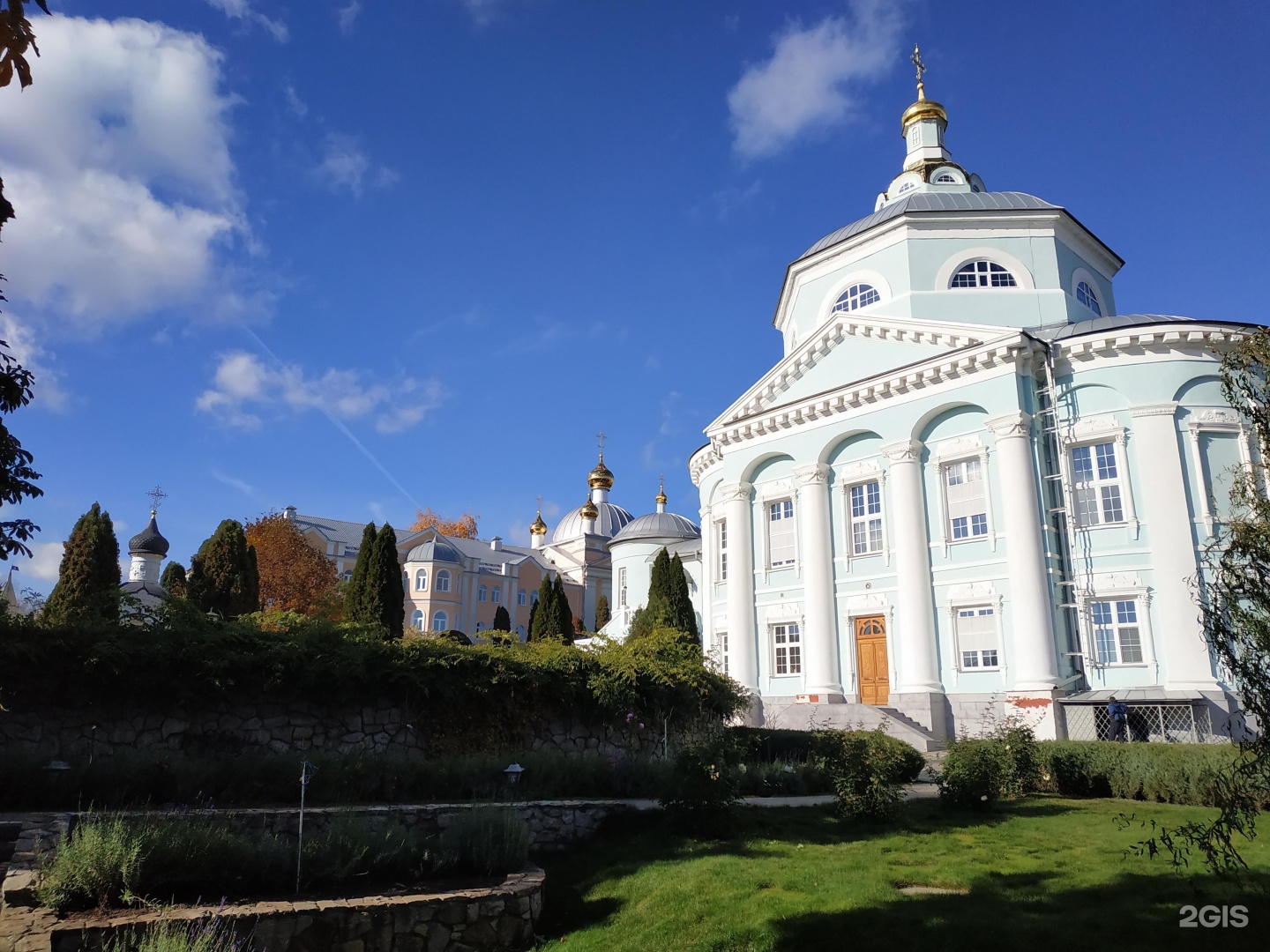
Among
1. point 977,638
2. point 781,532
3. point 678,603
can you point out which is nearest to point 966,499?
point 977,638

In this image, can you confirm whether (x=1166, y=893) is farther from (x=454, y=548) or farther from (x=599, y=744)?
(x=454, y=548)

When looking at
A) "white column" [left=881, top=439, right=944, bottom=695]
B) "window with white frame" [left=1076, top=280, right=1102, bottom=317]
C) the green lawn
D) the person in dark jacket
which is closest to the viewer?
the green lawn

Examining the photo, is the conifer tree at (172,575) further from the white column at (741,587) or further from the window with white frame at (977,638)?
the window with white frame at (977,638)

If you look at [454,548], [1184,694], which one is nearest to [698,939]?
[1184,694]

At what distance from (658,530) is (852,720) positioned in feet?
75.0

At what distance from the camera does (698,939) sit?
7371 mm

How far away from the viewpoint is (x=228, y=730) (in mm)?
12562

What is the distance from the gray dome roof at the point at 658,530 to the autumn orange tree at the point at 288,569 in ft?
51.0

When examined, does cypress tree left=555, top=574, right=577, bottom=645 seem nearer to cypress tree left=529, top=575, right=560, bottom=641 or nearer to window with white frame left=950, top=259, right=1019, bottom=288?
cypress tree left=529, top=575, right=560, bottom=641

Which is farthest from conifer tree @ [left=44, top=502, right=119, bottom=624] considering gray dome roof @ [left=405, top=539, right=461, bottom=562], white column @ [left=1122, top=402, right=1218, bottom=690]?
gray dome roof @ [left=405, top=539, right=461, bottom=562]

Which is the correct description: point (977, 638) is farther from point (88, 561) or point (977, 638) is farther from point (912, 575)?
point (88, 561)

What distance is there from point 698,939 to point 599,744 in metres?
8.34

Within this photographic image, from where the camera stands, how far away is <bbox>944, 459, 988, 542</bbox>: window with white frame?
22.7 m

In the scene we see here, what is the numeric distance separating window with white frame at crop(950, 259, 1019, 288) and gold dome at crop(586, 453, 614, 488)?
161 ft
